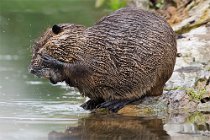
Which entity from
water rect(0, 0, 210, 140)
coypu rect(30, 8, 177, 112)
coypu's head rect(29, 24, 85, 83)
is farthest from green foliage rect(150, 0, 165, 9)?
coypu's head rect(29, 24, 85, 83)

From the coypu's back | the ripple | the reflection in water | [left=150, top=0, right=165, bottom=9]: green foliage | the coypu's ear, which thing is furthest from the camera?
[left=150, top=0, right=165, bottom=9]: green foliage

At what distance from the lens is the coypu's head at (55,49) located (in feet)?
27.2

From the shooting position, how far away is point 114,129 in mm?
7488

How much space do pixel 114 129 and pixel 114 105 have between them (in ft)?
3.57

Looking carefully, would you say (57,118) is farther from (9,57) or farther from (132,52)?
(9,57)

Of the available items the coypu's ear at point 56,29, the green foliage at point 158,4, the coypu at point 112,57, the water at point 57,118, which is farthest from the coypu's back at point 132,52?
the green foliage at point 158,4

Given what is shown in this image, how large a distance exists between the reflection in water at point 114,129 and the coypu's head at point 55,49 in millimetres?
627

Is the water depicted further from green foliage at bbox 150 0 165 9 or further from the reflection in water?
green foliage at bbox 150 0 165 9

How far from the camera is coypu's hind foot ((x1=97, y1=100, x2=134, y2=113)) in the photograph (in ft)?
28.0

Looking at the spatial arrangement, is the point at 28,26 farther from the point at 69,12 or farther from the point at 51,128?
the point at 51,128

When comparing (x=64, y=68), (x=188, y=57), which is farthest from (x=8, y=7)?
(x=64, y=68)

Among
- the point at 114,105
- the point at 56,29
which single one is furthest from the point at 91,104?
the point at 56,29

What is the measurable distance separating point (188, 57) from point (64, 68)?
2101 millimetres

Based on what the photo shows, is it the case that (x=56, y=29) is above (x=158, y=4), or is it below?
below
